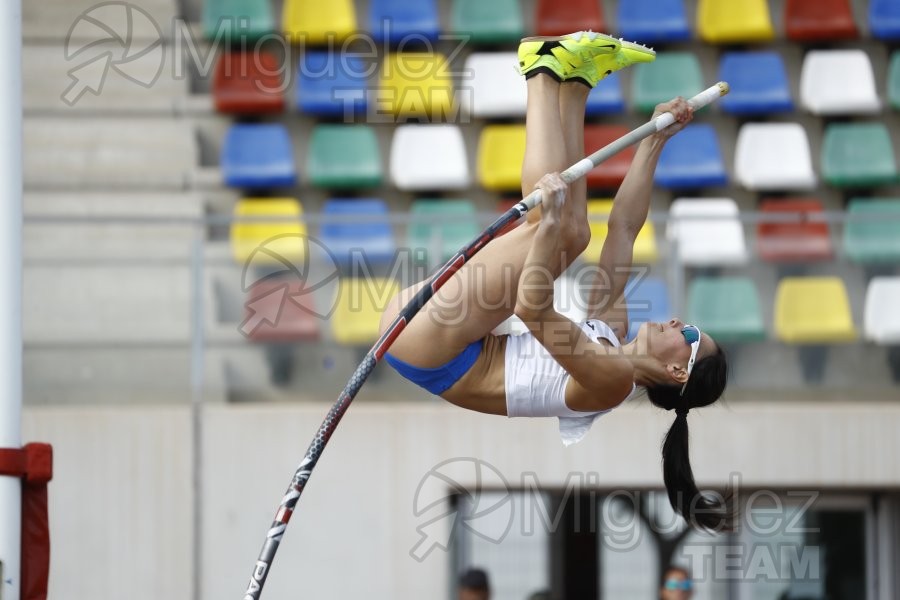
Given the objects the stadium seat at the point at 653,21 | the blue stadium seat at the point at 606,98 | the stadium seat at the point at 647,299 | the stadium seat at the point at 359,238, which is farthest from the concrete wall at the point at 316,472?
the stadium seat at the point at 653,21

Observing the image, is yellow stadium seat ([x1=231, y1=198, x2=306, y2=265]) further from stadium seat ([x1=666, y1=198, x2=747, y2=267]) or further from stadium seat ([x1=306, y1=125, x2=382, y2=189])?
stadium seat ([x1=666, y1=198, x2=747, y2=267])

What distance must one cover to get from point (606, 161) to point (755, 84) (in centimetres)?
107

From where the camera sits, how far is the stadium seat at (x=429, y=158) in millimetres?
8055

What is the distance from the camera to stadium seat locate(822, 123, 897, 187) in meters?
8.18

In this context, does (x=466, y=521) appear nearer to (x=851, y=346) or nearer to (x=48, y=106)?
(x=851, y=346)

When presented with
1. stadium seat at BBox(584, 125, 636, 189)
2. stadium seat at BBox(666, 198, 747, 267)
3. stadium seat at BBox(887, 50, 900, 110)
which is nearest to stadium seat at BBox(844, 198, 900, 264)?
stadium seat at BBox(666, 198, 747, 267)

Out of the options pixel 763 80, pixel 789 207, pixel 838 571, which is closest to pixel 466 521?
pixel 838 571

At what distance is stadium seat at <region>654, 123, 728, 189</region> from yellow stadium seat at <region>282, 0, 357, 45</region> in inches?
79.5

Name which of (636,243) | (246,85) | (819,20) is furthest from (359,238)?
(819,20)

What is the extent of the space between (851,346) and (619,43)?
3.02m

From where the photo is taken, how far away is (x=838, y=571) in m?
7.62

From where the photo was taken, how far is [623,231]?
465 cm

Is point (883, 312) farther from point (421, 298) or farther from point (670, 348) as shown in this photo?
point (421, 298)

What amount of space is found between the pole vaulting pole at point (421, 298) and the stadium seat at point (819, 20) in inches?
181
